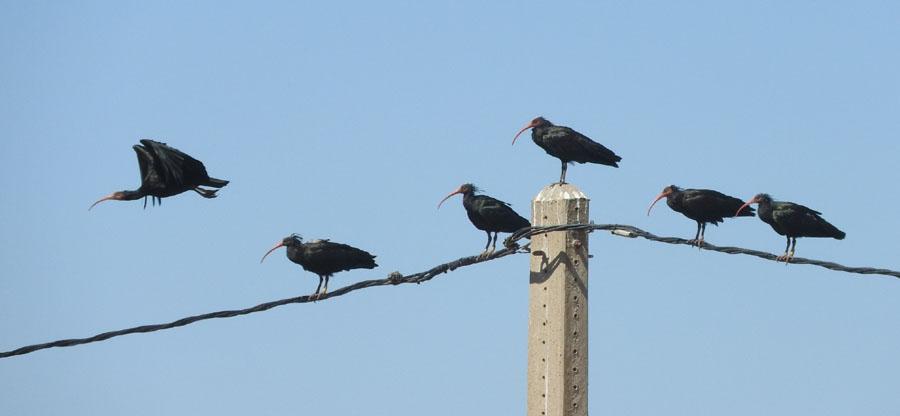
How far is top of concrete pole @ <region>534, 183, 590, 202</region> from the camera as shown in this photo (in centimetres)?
945

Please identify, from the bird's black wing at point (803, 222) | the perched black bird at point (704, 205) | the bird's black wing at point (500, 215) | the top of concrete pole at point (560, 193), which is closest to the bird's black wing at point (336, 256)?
the bird's black wing at point (500, 215)

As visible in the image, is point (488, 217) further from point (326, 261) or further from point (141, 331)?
point (141, 331)

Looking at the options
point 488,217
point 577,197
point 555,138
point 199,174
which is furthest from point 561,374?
point 555,138

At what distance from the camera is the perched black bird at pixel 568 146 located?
15828 mm

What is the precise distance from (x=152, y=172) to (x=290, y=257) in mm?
2908

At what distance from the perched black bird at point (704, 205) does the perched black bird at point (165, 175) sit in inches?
185

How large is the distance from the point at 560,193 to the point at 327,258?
6.15 m

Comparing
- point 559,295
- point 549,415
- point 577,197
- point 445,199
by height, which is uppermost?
point 445,199

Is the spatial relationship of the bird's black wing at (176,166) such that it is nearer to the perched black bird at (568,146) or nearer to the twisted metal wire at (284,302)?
the twisted metal wire at (284,302)

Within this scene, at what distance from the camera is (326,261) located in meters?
15.2

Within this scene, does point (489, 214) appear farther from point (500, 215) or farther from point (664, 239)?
point (664, 239)

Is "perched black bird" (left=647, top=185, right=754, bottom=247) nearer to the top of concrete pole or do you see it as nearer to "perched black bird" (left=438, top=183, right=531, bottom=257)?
"perched black bird" (left=438, top=183, right=531, bottom=257)

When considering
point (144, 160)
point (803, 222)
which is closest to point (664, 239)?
point (803, 222)

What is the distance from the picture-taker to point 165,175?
1291 centimetres
